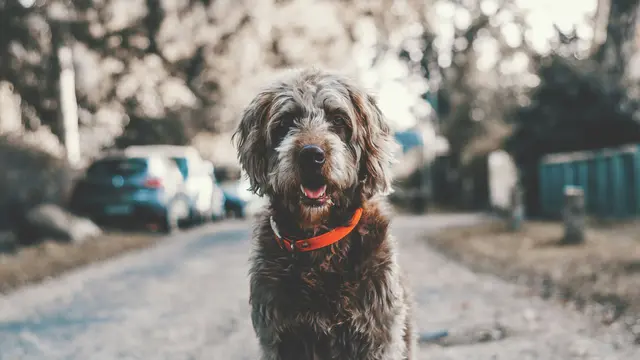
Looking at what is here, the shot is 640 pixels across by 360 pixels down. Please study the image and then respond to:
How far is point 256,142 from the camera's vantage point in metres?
3.85

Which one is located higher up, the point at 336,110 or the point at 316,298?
the point at 336,110

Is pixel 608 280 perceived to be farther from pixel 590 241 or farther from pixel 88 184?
pixel 88 184

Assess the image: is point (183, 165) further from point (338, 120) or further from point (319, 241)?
point (319, 241)

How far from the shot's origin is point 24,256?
40.0 ft

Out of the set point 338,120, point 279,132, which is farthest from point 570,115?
point 279,132

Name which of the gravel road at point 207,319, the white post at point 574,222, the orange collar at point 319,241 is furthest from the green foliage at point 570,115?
the orange collar at point 319,241

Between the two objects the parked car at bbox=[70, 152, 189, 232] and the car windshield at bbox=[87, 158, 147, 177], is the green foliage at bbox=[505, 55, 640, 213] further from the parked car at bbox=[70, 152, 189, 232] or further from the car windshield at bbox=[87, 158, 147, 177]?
the car windshield at bbox=[87, 158, 147, 177]

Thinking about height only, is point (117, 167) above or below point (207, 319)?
above

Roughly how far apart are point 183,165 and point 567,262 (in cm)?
1260

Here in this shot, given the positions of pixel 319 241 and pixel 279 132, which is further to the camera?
pixel 279 132

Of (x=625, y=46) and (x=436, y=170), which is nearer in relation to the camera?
(x=625, y=46)

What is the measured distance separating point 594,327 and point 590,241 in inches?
244

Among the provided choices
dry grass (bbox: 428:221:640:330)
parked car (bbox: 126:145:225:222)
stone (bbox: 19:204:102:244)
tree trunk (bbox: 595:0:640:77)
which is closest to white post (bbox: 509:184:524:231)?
dry grass (bbox: 428:221:640:330)

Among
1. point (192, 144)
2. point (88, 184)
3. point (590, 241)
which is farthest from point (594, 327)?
point (192, 144)
